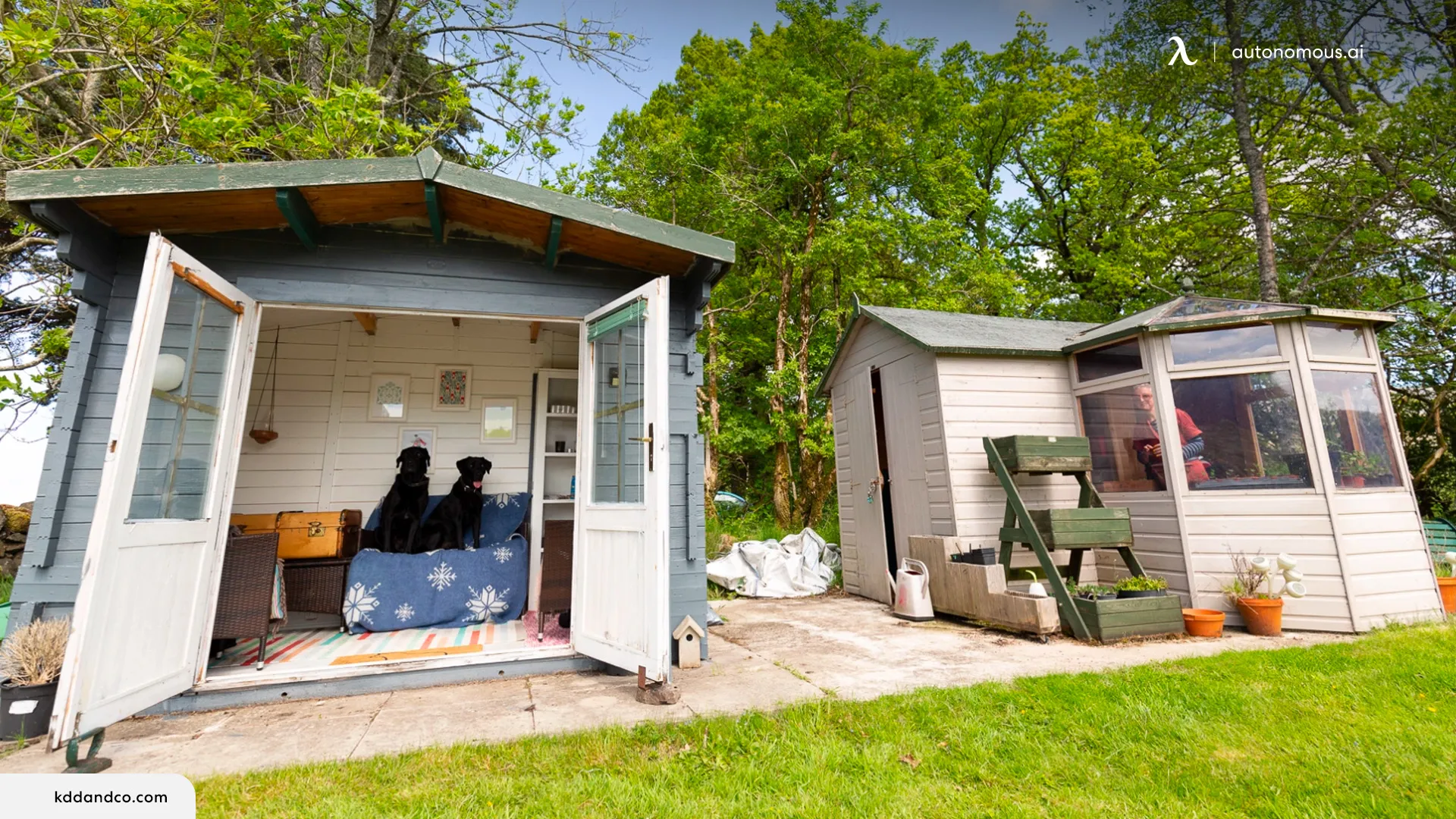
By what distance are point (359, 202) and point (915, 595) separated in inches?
184

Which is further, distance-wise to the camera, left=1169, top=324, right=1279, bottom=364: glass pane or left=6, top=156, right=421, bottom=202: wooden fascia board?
left=1169, top=324, right=1279, bottom=364: glass pane

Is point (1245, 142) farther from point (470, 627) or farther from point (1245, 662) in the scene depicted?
point (470, 627)

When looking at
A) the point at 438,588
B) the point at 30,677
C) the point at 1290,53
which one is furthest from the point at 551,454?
the point at 1290,53

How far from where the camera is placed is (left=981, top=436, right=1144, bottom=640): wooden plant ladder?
4242mm

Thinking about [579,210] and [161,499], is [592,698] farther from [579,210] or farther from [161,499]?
[579,210]

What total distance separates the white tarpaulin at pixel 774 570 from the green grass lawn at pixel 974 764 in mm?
3941

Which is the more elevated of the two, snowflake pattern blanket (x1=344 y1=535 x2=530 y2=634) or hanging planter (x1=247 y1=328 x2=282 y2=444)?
hanging planter (x1=247 y1=328 x2=282 y2=444)

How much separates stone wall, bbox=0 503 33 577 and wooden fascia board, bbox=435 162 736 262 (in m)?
7.86

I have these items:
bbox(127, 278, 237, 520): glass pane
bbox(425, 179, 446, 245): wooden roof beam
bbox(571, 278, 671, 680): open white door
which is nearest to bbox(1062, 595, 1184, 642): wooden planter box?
bbox(571, 278, 671, 680): open white door

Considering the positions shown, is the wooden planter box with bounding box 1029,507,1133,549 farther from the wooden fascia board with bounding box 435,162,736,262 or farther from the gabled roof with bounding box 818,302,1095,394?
the wooden fascia board with bounding box 435,162,736,262

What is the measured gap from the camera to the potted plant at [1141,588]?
4.13 meters

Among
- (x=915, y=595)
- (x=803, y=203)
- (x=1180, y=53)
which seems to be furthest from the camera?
(x=803, y=203)

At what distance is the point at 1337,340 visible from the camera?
4633 mm

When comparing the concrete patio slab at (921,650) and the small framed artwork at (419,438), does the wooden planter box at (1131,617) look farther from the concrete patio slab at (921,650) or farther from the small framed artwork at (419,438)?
the small framed artwork at (419,438)
